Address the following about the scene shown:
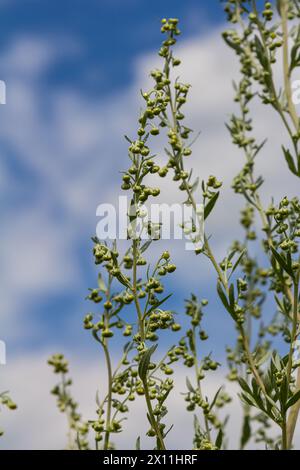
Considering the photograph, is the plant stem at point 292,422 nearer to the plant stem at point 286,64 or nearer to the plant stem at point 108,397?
the plant stem at point 108,397

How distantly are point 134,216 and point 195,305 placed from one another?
122cm

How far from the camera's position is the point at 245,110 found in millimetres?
5379

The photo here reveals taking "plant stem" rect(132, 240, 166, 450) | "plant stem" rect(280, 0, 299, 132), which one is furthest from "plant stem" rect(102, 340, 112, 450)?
"plant stem" rect(280, 0, 299, 132)

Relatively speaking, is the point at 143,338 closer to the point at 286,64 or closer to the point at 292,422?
the point at 292,422

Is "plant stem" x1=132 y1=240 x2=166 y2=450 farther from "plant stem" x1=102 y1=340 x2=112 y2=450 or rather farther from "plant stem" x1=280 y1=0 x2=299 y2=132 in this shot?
"plant stem" x1=280 y1=0 x2=299 y2=132

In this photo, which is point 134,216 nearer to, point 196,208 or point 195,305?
point 196,208

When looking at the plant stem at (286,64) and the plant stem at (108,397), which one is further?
the plant stem at (286,64)

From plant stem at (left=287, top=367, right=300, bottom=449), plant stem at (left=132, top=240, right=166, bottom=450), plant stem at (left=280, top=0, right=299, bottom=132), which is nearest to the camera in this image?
plant stem at (left=132, top=240, right=166, bottom=450)

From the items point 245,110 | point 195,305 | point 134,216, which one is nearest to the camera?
point 134,216

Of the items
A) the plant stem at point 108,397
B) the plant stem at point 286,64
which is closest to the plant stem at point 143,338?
the plant stem at point 108,397

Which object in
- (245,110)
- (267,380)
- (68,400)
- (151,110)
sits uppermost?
(245,110)

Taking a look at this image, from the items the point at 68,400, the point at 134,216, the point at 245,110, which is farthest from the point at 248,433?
the point at 134,216

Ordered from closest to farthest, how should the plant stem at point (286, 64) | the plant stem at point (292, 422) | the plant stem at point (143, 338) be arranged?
the plant stem at point (143, 338), the plant stem at point (292, 422), the plant stem at point (286, 64)

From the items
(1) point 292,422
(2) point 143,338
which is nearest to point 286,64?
(1) point 292,422
